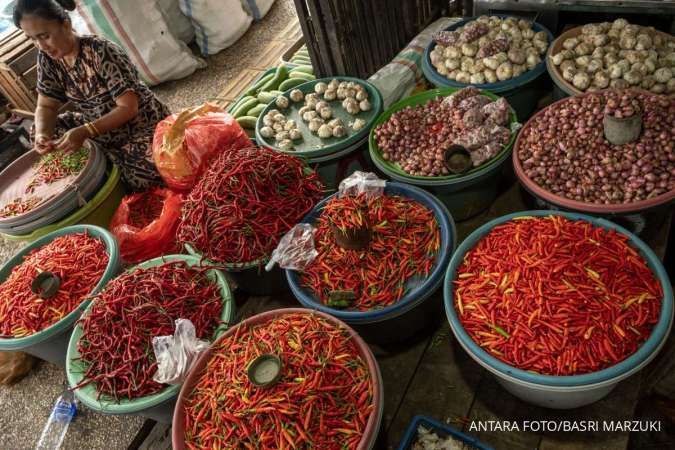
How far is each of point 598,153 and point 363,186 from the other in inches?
46.3

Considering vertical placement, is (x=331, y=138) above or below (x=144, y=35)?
below

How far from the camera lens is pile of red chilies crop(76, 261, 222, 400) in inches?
82.2

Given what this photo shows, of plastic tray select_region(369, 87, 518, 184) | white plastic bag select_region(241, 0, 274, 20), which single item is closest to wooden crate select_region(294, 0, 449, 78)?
plastic tray select_region(369, 87, 518, 184)

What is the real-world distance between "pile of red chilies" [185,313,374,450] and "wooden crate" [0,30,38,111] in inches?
201

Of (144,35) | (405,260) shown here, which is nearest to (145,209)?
(405,260)

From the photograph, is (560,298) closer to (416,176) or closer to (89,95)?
(416,176)

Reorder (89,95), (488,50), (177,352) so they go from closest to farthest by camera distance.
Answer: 1. (177,352)
2. (488,50)
3. (89,95)

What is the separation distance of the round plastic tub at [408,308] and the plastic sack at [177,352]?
517 millimetres

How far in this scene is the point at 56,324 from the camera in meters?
2.40

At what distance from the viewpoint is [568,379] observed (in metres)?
1.63

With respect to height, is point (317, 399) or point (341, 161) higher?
point (317, 399)

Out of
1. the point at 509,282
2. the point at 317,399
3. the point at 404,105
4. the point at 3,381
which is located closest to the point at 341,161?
the point at 404,105

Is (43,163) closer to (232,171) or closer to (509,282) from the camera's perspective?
(232,171)

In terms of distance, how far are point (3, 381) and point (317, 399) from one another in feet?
8.26
